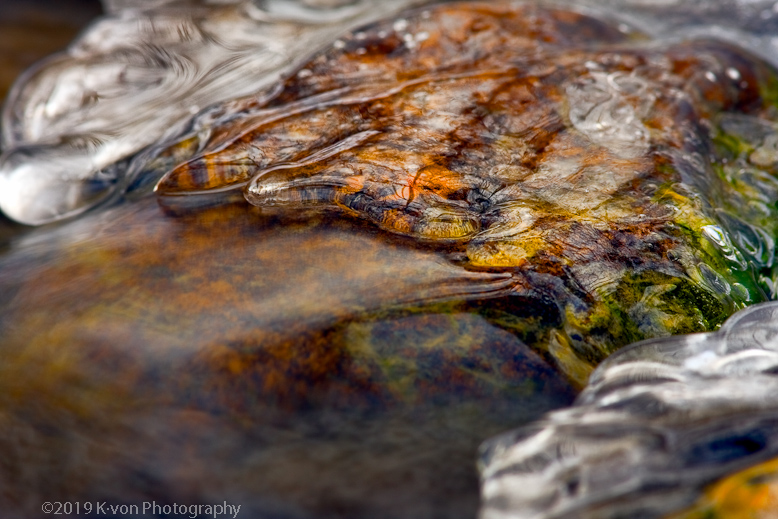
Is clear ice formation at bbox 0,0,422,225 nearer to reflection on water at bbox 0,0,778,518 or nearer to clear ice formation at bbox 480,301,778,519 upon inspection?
reflection on water at bbox 0,0,778,518

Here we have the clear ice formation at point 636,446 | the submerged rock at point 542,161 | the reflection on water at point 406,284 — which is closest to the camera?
the clear ice formation at point 636,446

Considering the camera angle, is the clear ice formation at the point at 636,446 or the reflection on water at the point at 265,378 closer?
the clear ice formation at the point at 636,446

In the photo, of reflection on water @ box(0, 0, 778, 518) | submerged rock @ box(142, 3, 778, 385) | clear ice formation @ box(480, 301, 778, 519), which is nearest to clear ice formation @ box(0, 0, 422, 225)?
reflection on water @ box(0, 0, 778, 518)

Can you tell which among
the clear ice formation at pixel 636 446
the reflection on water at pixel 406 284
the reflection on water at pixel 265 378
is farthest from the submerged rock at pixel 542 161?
the clear ice formation at pixel 636 446

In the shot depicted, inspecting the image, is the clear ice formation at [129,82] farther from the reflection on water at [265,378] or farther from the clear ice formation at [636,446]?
the clear ice formation at [636,446]

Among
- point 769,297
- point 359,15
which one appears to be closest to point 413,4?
point 359,15

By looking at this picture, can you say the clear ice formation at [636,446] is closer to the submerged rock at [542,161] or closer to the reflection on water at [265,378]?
the reflection on water at [265,378]

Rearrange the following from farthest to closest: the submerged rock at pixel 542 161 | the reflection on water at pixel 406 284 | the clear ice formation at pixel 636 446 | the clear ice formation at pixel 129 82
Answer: the clear ice formation at pixel 129 82, the submerged rock at pixel 542 161, the reflection on water at pixel 406 284, the clear ice formation at pixel 636 446

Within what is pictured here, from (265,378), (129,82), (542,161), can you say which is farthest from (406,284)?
(129,82)

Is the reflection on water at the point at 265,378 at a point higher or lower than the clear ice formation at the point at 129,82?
lower
